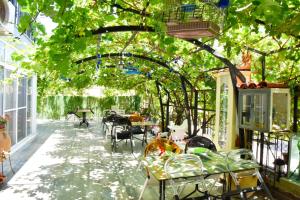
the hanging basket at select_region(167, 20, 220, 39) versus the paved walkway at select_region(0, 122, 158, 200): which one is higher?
the hanging basket at select_region(167, 20, 220, 39)

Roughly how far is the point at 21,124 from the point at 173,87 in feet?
15.9

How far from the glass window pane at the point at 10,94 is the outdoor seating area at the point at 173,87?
51 millimetres

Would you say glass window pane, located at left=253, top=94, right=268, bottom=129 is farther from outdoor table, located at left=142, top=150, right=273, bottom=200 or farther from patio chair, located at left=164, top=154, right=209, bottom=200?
patio chair, located at left=164, top=154, right=209, bottom=200

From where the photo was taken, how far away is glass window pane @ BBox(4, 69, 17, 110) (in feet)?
23.6

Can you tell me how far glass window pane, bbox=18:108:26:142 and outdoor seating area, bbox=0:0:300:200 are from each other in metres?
0.03

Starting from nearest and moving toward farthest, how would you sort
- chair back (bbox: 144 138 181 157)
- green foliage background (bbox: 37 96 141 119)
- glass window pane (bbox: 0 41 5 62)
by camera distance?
1. chair back (bbox: 144 138 181 157)
2. glass window pane (bbox: 0 41 5 62)
3. green foliage background (bbox: 37 96 141 119)

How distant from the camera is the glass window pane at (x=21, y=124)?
8.77 meters

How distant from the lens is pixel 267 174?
5414 mm

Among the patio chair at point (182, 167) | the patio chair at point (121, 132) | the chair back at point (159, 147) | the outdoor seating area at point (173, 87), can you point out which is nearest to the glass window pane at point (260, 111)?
the outdoor seating area at point (173, 87)

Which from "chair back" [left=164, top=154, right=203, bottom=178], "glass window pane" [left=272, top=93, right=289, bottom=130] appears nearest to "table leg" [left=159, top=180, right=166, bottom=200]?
"chair back" [left=164, top=154, right=203, bottom=178]

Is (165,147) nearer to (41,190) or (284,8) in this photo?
(41,190)

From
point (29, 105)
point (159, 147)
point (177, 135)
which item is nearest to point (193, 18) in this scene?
point (159, 147)

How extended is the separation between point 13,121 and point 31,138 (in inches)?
95.8

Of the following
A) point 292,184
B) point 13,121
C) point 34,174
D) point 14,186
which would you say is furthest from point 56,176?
point 292,184
